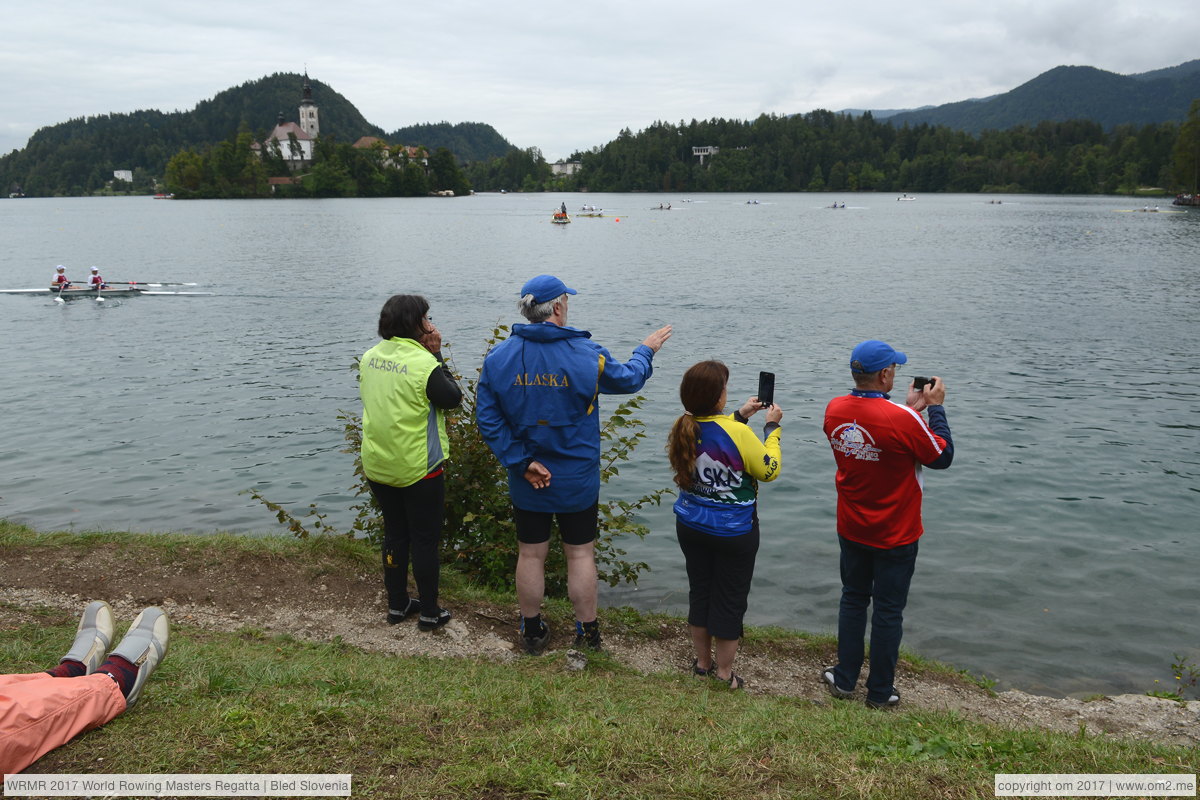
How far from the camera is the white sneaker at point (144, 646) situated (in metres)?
4.55

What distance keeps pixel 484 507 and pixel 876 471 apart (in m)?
3.60

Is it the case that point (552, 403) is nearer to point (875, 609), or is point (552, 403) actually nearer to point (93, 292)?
point (875, 609)

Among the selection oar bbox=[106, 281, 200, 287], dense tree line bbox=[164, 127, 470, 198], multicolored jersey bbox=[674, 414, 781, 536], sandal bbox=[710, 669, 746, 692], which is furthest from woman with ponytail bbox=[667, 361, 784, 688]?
dense tree line bbox=[164, 127, 470, 198]

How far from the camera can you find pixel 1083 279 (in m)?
38.6

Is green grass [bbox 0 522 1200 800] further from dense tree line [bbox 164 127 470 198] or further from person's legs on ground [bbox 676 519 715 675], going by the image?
dense tree line [bbox 164 127 470 198]

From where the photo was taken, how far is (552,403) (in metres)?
5.55

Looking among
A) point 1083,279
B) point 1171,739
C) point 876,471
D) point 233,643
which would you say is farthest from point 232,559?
point 1083,279

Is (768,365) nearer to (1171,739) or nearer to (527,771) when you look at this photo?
(1171,739)

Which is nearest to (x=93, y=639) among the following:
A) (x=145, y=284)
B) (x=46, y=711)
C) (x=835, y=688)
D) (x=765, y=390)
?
(x=46, y=711)

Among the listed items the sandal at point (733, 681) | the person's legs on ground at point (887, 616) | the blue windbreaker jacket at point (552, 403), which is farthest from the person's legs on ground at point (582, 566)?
the person's legs on ground at point (887, 616)

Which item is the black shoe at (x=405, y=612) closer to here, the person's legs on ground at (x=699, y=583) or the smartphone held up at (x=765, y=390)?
the person's legs on ground at (x=699, y=583)

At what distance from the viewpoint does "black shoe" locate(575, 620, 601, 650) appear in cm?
615

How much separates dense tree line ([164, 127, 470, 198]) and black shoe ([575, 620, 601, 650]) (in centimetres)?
17736

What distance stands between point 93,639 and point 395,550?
2097mm
